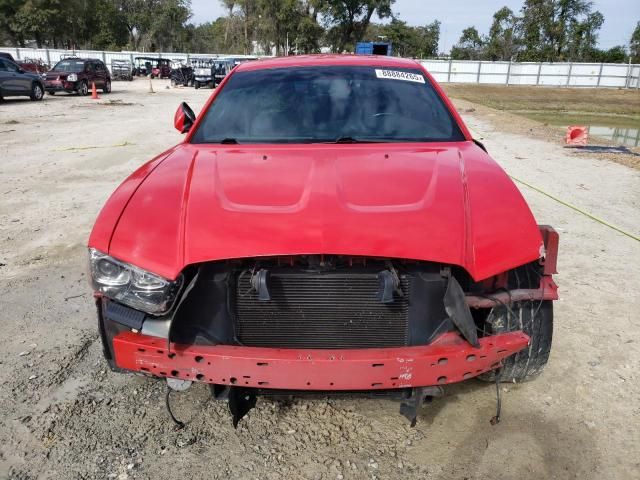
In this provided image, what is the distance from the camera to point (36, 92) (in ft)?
64.4

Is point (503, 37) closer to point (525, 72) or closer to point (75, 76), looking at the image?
point (525, 72)

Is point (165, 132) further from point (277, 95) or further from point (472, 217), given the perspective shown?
point (472, 217)


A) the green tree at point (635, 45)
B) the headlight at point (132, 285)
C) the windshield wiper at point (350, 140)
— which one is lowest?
the headlight at point (132, 285)

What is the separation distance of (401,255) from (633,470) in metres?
1.42

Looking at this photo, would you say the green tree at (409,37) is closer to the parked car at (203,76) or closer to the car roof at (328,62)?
the parked car at (203,76)

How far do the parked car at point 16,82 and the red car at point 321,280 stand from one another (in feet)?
64.3

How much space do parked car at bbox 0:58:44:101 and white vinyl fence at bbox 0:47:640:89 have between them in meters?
27.3

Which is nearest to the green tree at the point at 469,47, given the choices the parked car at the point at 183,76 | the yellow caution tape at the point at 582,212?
the parked car at the point at 183,76

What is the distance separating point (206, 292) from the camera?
2072mm

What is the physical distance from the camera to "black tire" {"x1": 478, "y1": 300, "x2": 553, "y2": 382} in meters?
2.26

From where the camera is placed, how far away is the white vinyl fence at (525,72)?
4288 cm

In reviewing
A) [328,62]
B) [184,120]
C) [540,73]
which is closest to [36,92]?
[184,120]

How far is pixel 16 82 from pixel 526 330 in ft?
69.3

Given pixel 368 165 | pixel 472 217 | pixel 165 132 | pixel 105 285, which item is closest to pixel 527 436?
pixel 472 217
